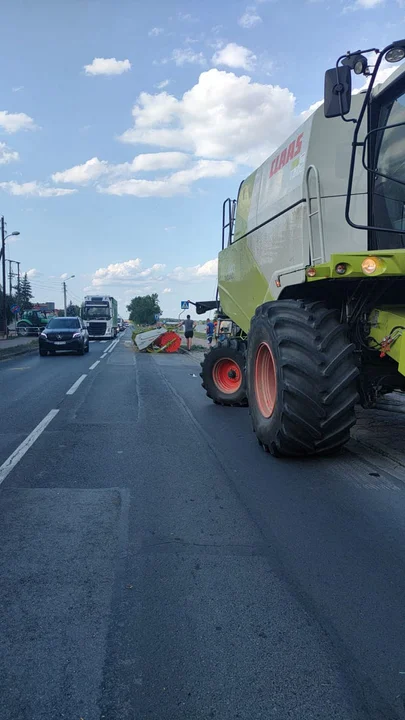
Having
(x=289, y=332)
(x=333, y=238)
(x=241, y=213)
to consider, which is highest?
(x=241, y=213)

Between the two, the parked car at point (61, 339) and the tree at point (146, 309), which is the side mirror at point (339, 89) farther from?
the tree at point (146, 309)

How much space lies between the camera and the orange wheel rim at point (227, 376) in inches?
398

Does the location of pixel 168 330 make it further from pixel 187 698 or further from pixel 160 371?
pixel 187 698

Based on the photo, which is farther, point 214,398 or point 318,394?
point 214,398

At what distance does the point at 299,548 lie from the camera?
3818 mm

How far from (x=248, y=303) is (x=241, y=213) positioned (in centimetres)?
155

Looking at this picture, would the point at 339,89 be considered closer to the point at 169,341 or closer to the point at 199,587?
the point at 199,587

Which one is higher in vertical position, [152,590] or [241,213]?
[241,213]

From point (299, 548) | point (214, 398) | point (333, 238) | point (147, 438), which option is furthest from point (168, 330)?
point (299, 548)

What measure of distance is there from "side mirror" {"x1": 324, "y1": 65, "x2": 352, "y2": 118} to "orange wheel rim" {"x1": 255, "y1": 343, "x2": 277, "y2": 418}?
8.71 feet

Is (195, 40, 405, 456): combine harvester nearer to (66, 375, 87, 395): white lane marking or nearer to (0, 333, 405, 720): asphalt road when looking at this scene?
(0, 333, 405, 720): asphalt road

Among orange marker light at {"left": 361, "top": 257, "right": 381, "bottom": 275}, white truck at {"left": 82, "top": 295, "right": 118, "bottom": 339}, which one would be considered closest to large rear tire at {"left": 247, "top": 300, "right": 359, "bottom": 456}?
orange marker light at {"left": 361, "top": 257, "right": 381, "bottom": 275}

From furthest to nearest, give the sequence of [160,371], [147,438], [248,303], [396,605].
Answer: [160,371], [248,303], [147,438], [396,605]

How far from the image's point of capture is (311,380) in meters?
5.46
